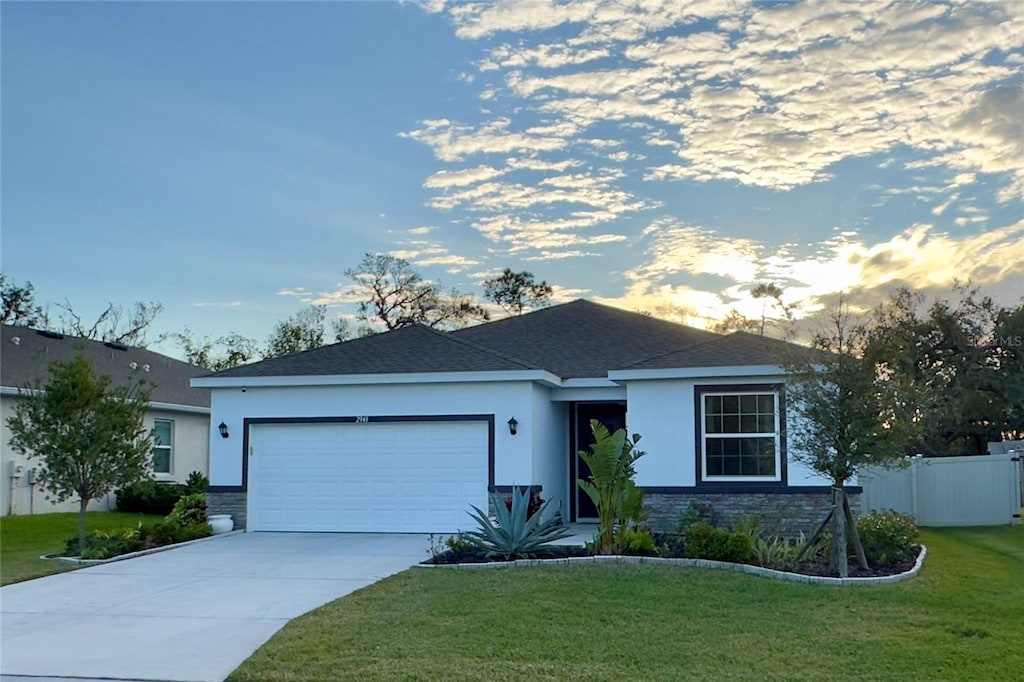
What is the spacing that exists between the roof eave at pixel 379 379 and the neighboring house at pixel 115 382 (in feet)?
11.0

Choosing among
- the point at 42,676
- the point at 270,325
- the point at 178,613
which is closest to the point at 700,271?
the point at 178,613

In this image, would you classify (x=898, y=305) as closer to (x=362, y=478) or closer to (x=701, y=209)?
(x=701, y=209)

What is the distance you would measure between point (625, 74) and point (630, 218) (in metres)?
4.37

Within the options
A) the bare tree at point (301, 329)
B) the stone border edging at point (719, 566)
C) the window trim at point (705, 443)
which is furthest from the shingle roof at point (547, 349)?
the bare tree at point (301, 329)

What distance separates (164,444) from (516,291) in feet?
66.1

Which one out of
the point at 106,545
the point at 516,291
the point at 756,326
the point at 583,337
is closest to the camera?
the point at 106,545

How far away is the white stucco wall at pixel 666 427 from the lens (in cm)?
1659

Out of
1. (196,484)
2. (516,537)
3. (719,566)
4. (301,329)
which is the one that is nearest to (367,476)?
(516,537)

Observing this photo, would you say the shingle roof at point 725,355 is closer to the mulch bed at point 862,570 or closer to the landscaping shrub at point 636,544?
the mulch bed at point 862,570

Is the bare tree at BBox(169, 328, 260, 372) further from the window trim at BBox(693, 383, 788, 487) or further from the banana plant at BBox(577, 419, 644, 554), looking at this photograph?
the banana plant at BBox(577, 419, 644, 554)

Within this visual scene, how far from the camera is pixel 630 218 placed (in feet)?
65.9

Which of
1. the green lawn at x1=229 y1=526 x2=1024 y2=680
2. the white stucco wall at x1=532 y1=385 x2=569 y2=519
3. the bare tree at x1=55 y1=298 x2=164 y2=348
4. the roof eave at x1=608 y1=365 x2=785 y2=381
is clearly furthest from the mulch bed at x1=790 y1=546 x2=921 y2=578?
the bare tree at x1=55 y1=298 x2=164 y2=348

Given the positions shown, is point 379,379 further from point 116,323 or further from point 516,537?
point 116,323

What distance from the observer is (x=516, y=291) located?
139ft
